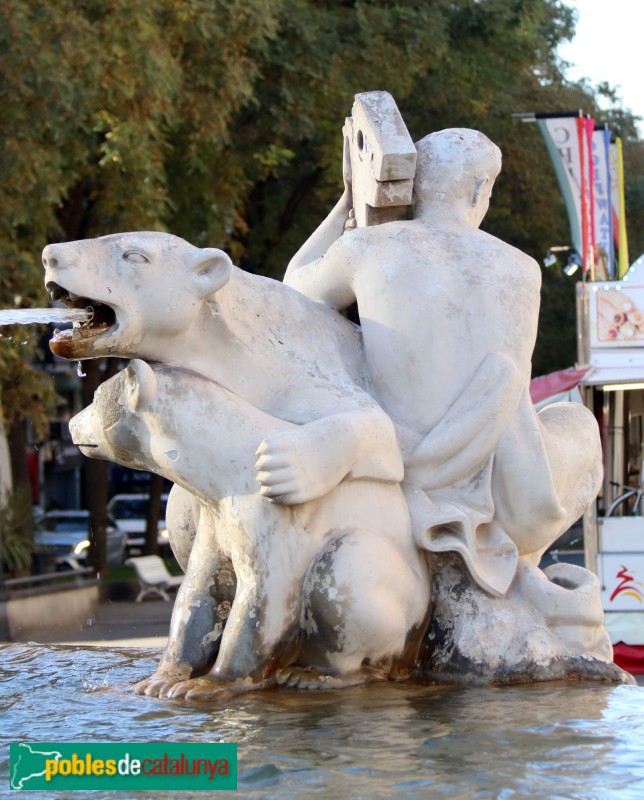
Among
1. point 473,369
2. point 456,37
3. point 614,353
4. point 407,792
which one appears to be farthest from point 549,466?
point 456,37

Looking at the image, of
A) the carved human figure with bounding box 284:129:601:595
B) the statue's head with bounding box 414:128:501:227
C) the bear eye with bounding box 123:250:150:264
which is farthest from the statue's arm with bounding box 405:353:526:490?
the bear eye with bounding box 123:250:150:264

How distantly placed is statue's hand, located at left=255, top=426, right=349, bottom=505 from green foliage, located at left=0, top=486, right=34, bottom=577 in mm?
13402

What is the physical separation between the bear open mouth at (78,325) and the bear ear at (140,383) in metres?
0.16

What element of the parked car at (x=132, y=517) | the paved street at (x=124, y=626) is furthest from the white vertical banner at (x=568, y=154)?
the parked car at (x=132, y=517)

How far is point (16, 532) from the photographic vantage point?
17734 mm

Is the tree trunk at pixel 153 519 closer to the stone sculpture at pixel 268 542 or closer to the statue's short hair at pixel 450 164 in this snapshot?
the statue's short hair at pixel 450 164

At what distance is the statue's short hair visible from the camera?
5402mm

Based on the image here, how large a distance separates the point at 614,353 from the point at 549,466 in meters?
8.05

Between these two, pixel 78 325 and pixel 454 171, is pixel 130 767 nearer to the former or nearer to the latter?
pixel 78 325

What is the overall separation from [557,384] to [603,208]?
3.32 metres

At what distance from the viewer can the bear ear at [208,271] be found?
4.88 meters

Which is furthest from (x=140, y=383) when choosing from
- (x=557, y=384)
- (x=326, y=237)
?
(x=557, y=384)

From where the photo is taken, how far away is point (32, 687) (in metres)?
5.26

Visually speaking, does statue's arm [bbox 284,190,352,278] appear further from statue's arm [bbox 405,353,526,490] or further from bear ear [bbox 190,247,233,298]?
statue's arm [bbox 405,353,526,490]
